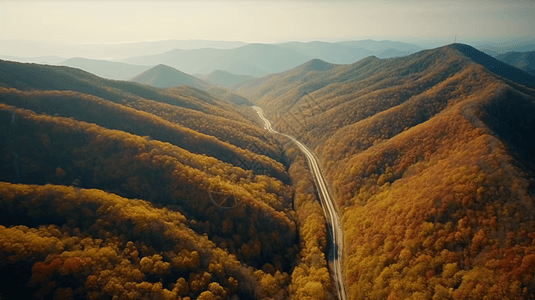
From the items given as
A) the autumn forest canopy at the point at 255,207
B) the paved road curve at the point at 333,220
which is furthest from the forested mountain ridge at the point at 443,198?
the paved road curve at the point at 333,220

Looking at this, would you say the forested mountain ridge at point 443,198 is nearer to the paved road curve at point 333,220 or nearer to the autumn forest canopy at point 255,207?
the autumn forest canopy at point 255,207

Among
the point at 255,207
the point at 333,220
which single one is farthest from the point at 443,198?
the point at 255,207

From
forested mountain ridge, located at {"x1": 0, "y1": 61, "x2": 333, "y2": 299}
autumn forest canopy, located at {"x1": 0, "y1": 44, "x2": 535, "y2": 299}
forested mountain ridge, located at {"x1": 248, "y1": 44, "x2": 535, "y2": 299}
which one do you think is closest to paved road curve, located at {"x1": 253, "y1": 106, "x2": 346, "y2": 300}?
autumn forest canopy, located at {"x1": 0, "y1": 44, "x2": 535, "y2": 299}

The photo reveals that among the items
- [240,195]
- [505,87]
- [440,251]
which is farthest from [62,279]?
[505,87]

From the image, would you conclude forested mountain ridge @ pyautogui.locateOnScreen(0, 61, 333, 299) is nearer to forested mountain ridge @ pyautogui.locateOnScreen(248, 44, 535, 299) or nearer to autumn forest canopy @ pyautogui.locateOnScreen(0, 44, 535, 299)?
autumn forest canopy @ pyautogui.locateOnScreen(0, 44, 535, 299)

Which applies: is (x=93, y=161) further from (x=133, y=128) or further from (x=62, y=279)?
(x=62, y=279)
